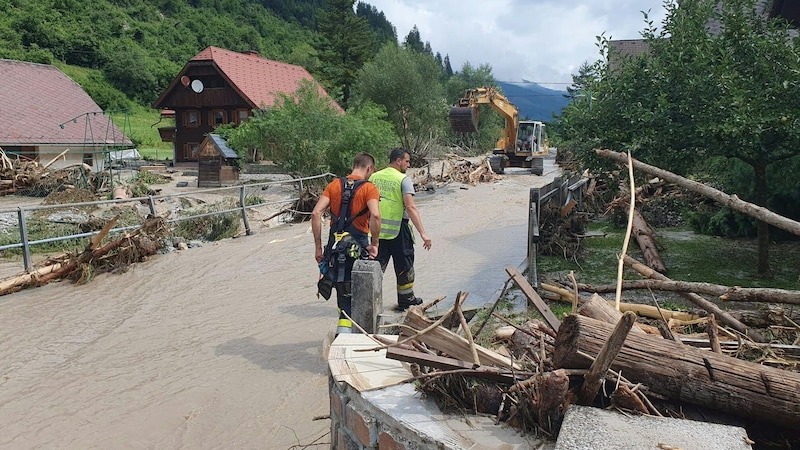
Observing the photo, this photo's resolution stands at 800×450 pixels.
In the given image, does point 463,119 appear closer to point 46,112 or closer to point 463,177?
point 463,177

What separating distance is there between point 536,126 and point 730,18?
20.6 m

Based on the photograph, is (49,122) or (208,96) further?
(208,96)

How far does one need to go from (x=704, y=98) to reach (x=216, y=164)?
67.5 ft

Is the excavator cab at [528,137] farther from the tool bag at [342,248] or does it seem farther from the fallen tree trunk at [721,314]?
the fallen tree trunk at [721,314]

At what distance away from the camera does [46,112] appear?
2900cm

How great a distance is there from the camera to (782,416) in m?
2.65

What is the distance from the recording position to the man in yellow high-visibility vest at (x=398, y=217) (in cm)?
620

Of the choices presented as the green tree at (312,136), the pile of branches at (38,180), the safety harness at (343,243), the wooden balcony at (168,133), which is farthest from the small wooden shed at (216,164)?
the safety harness at (343,243)

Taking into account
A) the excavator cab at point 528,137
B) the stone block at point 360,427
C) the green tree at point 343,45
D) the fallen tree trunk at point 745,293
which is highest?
the green tree at point 343,45

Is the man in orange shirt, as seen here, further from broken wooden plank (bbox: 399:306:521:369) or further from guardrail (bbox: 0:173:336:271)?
guardrail (bbox: 0:173:336:271)

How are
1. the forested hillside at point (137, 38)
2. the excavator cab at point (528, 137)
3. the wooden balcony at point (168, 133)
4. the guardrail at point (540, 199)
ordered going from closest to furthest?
the guardrail at point (540, 199), the excavator cab at point (528, 137), the wooden balcony at point (168, 133), the forested hillside at point (137, 38)

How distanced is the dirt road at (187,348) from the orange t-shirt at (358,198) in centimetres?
146

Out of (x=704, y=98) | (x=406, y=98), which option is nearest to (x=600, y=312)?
(x=704, y=98)

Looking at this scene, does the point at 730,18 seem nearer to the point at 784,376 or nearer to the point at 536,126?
the point at 784,376
